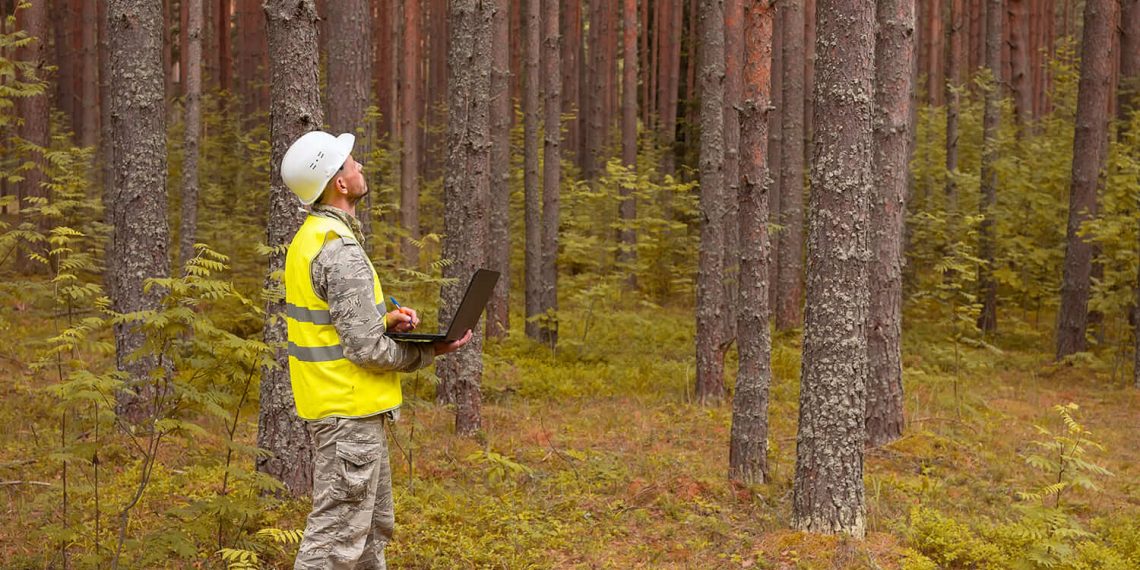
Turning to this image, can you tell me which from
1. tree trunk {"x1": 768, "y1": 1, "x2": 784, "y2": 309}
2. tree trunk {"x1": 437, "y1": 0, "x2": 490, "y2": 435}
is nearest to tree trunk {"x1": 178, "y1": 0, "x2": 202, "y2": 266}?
tree trunk {"x1": 437, "y1": 0, "x2": 490, "y2": 435}

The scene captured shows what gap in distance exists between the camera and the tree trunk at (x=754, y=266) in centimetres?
818

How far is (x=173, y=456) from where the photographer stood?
8.35m

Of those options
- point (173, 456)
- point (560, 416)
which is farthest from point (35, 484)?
point (560, 416)

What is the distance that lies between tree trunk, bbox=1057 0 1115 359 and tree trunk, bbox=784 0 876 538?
10179 millimetres

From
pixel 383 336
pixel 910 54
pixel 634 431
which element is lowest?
pixel 634 431

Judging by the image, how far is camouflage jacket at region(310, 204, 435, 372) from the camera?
417 cm

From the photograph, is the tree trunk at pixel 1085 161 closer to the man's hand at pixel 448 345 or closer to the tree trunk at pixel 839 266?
the tree trunk at pixel 839 266

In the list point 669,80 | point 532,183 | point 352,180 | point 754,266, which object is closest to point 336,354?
point 352,180

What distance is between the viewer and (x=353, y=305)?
4.18 metres

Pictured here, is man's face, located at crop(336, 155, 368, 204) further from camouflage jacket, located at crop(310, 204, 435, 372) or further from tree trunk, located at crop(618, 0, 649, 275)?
tree trunk, located at crop(618, 0, 649, 275)

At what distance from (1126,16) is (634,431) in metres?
12.2

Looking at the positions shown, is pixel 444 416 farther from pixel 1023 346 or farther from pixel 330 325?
pixel 1023 346

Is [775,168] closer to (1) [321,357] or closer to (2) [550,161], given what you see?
(2) [550,161]

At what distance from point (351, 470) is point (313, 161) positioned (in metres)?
1.42
